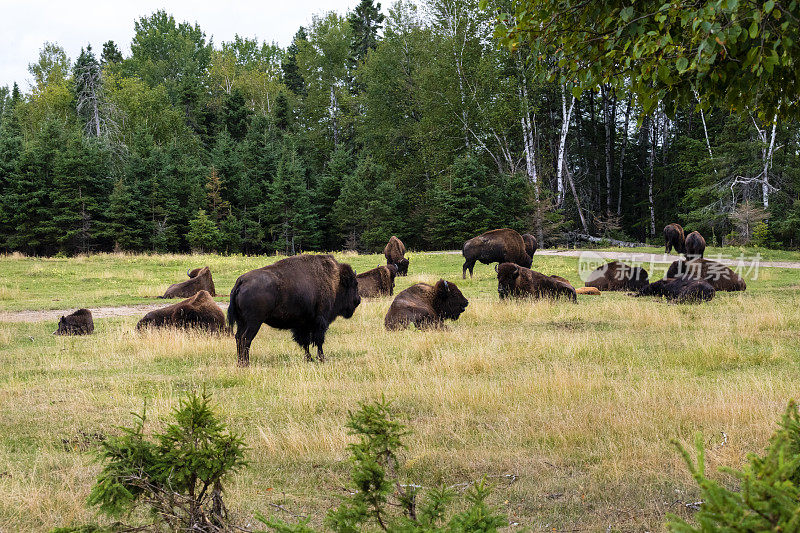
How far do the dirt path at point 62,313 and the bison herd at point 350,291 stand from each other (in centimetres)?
153

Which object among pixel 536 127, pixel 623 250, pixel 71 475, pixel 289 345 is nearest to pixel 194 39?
pixel 536 127

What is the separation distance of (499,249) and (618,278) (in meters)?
3.91

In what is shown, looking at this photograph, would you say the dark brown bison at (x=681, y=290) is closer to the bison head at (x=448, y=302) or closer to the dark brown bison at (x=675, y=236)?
the dark brown bison at (x=675, y=236)

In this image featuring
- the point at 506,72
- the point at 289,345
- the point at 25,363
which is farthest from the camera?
the point at 506,72

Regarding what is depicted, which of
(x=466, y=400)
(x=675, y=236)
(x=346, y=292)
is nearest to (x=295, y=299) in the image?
(x=346, y=292)

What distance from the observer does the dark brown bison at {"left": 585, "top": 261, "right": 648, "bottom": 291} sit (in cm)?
1806

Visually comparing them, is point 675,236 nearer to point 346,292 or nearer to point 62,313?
point 346,292

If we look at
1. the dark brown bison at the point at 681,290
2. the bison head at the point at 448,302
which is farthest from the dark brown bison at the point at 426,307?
the dark brown bison at the point at 681,290

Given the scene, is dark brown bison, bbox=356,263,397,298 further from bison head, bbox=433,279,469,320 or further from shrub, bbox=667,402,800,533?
shrub, bbox=667,402,800,533

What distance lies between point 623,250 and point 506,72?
16584 millimetres

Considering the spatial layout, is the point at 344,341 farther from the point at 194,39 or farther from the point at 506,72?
the point at 194,39

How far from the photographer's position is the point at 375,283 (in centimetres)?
1714

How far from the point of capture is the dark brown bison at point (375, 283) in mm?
16875

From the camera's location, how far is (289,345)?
11188 millimetres
